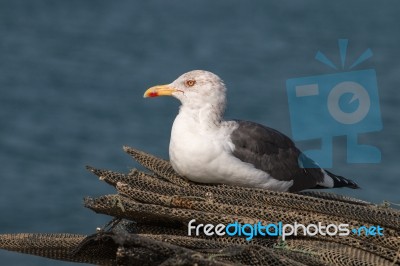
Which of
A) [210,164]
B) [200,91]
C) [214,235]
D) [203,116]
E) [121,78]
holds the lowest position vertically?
[214,235]

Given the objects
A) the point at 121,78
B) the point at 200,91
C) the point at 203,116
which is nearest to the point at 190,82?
the point at 200,91

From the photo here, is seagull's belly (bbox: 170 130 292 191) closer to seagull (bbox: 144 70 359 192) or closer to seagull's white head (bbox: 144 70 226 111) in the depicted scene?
seagull (bbox: 144 70 359 192)

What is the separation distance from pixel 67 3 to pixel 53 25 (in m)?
Result: 1.24

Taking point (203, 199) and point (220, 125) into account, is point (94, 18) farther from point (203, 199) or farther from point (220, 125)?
point (203, 199)

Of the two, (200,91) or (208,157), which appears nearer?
(208,157)

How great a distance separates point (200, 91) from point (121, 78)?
10193mm

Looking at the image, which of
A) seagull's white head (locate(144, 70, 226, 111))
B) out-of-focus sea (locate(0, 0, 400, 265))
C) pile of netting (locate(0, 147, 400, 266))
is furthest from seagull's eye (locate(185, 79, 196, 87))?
out-of-focus sea (locate(0, 0, 400, 265))

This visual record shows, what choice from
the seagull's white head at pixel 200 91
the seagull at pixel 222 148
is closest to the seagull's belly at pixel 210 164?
the seagull at pixel 222 148

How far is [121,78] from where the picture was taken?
55.8 feet

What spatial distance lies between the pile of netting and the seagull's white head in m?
1.32

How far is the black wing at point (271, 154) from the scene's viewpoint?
686 centimetres

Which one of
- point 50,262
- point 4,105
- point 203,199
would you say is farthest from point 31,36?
point 203,199

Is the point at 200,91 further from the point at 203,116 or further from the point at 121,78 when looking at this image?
the point at 121,78

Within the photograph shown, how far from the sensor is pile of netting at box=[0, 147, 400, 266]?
14.6ft
